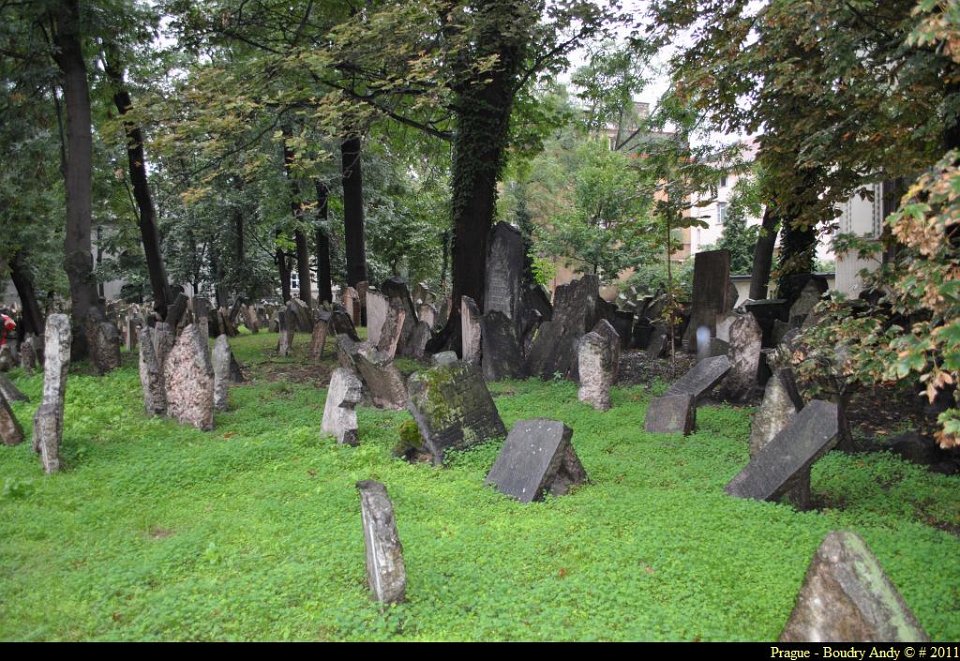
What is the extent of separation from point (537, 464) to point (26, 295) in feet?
54.3

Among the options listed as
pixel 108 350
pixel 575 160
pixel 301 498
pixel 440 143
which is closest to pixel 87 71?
pixel 108 350

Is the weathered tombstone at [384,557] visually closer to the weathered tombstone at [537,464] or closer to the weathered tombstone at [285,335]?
the weathered tombstone at [537,464]

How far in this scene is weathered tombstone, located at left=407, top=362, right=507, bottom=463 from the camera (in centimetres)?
717

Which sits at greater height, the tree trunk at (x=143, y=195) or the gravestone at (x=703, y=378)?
the tree trunk at (x=143, y=195)

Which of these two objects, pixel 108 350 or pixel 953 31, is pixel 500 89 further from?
pixel 953 31

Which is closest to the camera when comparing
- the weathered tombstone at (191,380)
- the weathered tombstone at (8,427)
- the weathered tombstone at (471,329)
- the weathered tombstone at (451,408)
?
the weathered tombstone at (451,408)

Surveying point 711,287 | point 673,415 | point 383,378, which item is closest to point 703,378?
point 673,415

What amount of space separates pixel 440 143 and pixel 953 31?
49.7 feet

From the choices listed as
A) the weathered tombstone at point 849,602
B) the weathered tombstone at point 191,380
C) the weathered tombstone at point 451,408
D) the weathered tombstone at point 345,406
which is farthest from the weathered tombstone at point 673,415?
the weathered tombstone at point 191,380

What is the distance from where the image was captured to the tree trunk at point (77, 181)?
13.4 metres

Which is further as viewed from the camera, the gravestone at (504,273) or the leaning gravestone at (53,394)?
the gravestone at (504,273)

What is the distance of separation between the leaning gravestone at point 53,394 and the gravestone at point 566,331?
6813 millimetres

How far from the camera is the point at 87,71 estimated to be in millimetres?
14688

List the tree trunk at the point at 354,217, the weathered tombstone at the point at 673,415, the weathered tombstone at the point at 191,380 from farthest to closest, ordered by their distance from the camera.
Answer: the tree trunk at the point at 354,217, the weathered tombstone at the point at 191,380, the weathered tombstone at the point at 673,415
